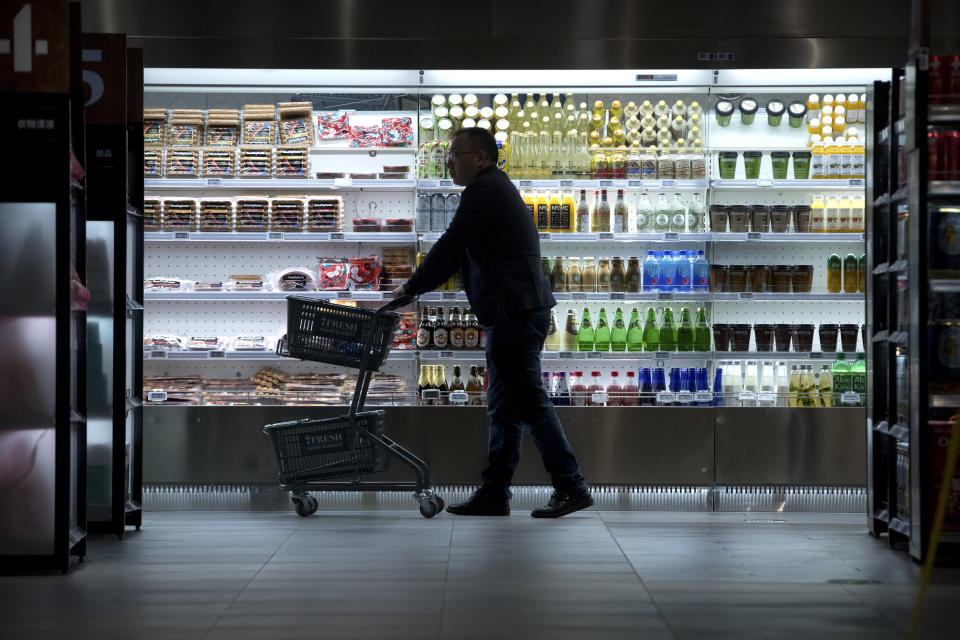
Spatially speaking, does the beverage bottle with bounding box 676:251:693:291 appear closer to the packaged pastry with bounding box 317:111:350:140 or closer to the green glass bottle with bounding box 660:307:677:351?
the green glass bottle with bounding box 660:307:677:351

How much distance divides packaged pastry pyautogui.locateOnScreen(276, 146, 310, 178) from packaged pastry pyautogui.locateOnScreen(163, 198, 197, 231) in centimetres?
55

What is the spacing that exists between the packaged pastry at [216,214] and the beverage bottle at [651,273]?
95.8 inches

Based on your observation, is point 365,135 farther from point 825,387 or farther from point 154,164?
point 825,387

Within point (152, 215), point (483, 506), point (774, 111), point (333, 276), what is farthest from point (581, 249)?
point (152, 215)

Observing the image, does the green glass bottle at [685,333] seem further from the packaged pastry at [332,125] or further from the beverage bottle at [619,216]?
the packaged pastry at [332,125]

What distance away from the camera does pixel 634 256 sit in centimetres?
673

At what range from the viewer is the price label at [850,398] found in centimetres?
615

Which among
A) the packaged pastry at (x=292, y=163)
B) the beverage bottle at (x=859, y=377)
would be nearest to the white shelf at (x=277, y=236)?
the packaged pastry at (x=292, y=163)

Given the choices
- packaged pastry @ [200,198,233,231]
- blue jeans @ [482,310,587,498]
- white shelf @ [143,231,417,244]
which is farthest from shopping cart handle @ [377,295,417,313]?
packaged pastry @ [200,198,233,231]

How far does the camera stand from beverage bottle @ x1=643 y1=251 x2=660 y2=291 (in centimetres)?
647

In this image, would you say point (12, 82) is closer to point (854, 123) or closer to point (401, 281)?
point (401, 281)

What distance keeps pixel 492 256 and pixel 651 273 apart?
1522 millimetres

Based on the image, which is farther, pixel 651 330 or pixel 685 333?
pixel 651 330

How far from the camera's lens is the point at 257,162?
6.48 metres
